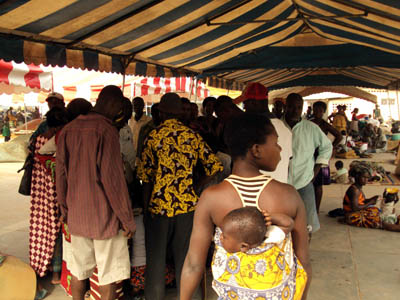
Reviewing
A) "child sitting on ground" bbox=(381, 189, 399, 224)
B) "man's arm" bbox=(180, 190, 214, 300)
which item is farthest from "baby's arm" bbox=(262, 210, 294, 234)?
"child sitting on ground" bbox=(381, 189, 399, 224)

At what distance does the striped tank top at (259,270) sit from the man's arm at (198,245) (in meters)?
0.17

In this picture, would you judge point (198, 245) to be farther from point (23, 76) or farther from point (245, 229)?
point (23, 76)

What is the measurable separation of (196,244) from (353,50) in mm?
5355

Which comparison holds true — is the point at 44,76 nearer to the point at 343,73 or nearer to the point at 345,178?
the point at 345,178

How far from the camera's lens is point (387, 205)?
5.78 metres

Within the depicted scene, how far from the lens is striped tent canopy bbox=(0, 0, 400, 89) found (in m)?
3.51

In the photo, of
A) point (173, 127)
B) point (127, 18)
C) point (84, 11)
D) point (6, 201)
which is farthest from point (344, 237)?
point (6, 201)

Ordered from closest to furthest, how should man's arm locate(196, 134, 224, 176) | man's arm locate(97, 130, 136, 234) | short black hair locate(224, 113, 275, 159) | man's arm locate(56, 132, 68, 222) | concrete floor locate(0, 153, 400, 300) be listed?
short black hair locate(224, 113, 275, 159)
man's arm locate(97, 130, 136, 234)
man's arm locate(56, 132, 68, 222)
man's arm locate(196, 134, 224, 176)
concrete floor locate(0, 153, 400, 300)

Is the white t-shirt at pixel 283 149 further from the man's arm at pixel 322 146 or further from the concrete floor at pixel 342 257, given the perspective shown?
the concrete floor at pixel 342 257

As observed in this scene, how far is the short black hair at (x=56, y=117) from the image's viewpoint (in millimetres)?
3635

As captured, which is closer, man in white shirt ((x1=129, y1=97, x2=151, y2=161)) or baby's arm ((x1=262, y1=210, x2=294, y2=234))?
baby's arm ((x1=262, y1=210, x2=294, y2=234))

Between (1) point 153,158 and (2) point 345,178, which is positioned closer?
(1) point 153,158

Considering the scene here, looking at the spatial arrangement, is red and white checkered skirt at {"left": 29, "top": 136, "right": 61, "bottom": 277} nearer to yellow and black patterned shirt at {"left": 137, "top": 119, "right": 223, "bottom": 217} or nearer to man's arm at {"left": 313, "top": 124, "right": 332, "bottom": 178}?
yellow and black patterned shirt at {"left": 137, "top": 119, "right": 223, "bottom": 217}

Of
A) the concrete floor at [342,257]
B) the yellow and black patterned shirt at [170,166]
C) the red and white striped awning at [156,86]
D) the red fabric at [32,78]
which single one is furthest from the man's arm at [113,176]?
the red and white striped awning at [156,86]
